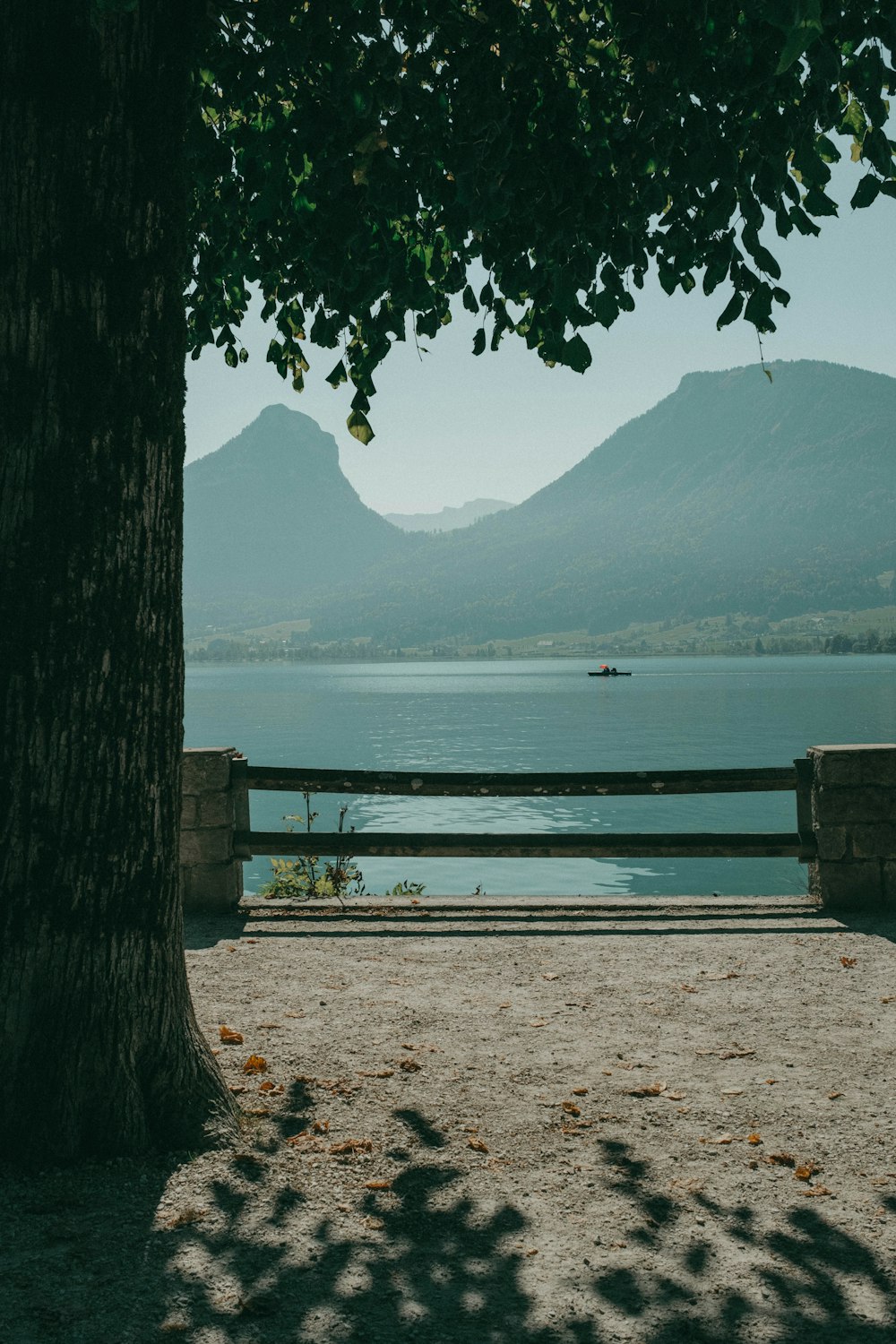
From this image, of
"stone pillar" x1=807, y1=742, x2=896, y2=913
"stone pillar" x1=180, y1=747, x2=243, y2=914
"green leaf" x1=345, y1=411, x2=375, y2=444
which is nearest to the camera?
"green leaf" x1=345, y1=411, x2=375, y2=444

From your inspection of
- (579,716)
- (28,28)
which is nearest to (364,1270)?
(28,28)

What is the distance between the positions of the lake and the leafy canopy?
7.80m

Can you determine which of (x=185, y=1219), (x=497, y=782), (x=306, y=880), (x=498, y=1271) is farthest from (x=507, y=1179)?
(x=306, y=880)

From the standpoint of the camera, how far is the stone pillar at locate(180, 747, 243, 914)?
354 inches

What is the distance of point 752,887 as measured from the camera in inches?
1307

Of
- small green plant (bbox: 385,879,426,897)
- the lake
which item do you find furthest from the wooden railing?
the lake

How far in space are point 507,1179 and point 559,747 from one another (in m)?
71.1

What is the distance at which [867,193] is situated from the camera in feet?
14.9

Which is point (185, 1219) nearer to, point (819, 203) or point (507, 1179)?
point (507, 1179)

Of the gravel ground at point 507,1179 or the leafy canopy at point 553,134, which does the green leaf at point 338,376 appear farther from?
the gravel ground at point 507,1179

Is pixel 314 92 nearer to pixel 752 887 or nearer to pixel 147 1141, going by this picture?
pixel 147 1141

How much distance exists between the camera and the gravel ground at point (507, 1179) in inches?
128

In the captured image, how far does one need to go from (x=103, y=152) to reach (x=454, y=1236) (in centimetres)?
423

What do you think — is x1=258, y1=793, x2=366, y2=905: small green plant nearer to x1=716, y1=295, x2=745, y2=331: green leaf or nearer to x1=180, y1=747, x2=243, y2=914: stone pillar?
x1=180, y1=747, x2=243, y2=914: stone pillar
